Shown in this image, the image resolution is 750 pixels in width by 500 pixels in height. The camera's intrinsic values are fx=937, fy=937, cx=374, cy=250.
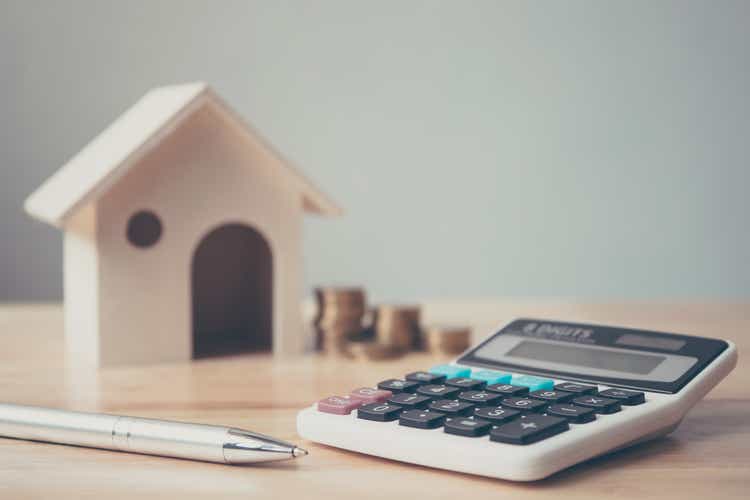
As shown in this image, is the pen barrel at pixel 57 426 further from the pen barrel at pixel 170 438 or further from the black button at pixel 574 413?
the black button at pixel 574 413

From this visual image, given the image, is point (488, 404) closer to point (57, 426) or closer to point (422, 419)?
point (422, 419)

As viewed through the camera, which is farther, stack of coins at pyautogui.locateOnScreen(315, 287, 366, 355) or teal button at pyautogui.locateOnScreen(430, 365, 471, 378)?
stack of coins at pyautogui.locateOnScreen(315, 287, 366, 355)

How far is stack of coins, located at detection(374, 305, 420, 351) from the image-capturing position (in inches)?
Result: 44.9

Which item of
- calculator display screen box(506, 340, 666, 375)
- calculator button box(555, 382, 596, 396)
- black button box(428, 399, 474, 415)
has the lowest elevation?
black button box(428, 399, 474, 415)

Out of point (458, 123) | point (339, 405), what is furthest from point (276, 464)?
point (458, 123)

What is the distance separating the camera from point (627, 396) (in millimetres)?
629

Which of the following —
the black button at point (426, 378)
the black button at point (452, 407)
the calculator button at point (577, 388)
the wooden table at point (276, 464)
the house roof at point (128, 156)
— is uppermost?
the house roof at point (128, 156)

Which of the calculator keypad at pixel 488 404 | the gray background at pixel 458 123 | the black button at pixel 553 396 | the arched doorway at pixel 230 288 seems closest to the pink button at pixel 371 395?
the calculator keypad at pixel 488 404

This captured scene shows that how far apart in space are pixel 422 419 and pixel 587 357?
0.21 meters

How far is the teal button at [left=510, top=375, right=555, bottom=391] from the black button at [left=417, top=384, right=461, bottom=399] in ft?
0.17

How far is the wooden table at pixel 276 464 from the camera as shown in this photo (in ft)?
1.78

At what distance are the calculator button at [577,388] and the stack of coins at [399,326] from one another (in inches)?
19.0

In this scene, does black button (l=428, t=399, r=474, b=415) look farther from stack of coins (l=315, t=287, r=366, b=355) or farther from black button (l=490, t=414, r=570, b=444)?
stack of coins (l=315, t=287, r=366, b=355)

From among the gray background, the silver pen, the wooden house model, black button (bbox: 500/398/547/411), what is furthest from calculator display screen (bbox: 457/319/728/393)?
the gray background
